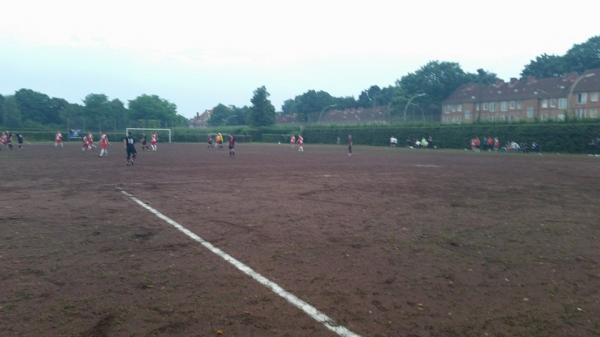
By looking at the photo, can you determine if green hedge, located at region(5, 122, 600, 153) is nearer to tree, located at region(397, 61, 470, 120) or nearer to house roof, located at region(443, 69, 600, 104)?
house roof, located at region(443, 69, 600, 104)

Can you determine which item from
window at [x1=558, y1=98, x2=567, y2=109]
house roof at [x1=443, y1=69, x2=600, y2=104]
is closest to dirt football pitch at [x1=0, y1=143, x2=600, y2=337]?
house roof at [x1=443, y1=69, x2=600, y2=104]

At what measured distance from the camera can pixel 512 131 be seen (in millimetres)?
46250

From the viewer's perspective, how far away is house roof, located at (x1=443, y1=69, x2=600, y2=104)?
241ft

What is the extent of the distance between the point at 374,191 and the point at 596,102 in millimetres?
75262

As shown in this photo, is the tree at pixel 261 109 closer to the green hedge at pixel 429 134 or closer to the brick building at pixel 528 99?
the green hedge at pixel 429 134

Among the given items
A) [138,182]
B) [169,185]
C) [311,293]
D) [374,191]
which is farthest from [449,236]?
[138,182]

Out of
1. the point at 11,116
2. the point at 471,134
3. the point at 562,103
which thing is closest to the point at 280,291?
the point at 471,134

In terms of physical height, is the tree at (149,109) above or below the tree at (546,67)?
below

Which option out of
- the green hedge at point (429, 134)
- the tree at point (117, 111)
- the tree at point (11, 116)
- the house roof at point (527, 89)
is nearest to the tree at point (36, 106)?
the tree at point (117, 111)

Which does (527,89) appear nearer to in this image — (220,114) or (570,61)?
(570,61)

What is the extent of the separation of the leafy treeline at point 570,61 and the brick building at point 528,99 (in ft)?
41.9

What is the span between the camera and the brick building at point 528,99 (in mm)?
72188

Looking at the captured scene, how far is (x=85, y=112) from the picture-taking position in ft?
342

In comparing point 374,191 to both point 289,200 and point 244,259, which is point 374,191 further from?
point 244,259
